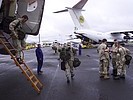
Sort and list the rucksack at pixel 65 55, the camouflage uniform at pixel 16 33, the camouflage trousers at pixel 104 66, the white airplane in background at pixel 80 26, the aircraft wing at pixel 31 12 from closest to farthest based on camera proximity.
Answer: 1. the camouflage uniform at pixel 16 33
2. the rucksack at pixel 65 55
3. the camouflage trousers at pixel 104 66
4. the aircraft wing at pixel 31 12
5. the white airplane in background at pixel 80 26

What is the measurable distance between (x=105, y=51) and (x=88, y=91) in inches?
131

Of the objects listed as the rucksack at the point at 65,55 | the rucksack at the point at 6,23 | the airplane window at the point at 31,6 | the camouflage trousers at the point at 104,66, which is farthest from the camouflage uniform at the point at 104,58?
the rucksack at the point at 6,23

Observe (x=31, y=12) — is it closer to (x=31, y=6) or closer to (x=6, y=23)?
(x=31, y=6)

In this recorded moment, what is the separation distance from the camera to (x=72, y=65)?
11.8 m

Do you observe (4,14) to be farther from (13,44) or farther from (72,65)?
(72,65)

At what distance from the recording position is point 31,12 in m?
12.6

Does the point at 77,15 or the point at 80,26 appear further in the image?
the point at 80,26

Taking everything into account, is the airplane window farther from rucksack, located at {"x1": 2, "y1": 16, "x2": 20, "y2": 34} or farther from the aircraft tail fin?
the aircraft tail fin

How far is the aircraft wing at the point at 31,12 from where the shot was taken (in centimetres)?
1238

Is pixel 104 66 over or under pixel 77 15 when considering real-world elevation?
under

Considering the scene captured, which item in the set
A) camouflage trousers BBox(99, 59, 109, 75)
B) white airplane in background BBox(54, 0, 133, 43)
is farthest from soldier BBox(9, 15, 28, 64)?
white airplane in background BBox(54, 0, 133, 43)

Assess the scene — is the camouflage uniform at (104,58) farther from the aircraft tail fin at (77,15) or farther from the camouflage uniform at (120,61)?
the aircraft tail fin at (77,15)

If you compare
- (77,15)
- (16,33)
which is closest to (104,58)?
(16,33)

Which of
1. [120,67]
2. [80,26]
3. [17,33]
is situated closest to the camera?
[17,33]
